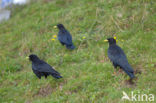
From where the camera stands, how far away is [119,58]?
6750 mm

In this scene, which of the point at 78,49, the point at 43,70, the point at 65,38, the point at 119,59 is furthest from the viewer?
the point at 65,38

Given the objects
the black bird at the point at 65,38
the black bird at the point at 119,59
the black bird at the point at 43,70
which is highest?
the black bird at the point at 65,38

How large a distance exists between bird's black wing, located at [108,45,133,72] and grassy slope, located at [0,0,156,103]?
20 cm

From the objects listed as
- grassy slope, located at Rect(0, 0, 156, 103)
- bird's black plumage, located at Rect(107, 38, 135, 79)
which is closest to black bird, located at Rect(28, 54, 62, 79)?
grassy slope, located at Rect(0, 0, 156, 103)

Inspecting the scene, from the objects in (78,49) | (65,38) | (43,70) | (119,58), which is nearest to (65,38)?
(65,38)

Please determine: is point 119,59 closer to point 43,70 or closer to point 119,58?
point 119,58

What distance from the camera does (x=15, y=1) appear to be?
13.1 metres

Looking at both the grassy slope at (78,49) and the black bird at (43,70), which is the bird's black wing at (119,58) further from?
the black bird at (43,70)

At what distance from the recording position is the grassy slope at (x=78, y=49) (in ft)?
21.0

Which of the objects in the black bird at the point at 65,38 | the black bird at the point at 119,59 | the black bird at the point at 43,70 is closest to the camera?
the black bird at the point at 119,59

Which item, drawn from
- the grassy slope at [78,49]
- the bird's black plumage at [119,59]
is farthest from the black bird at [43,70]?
the bird's black plumage at [119,59]

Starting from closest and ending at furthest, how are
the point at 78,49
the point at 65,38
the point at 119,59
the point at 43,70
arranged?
the point at 119,59 < the point at 43,70 < the point at 78,49 < the point at 65,38

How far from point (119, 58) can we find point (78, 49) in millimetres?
1966

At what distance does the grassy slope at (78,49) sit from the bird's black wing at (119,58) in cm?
20
